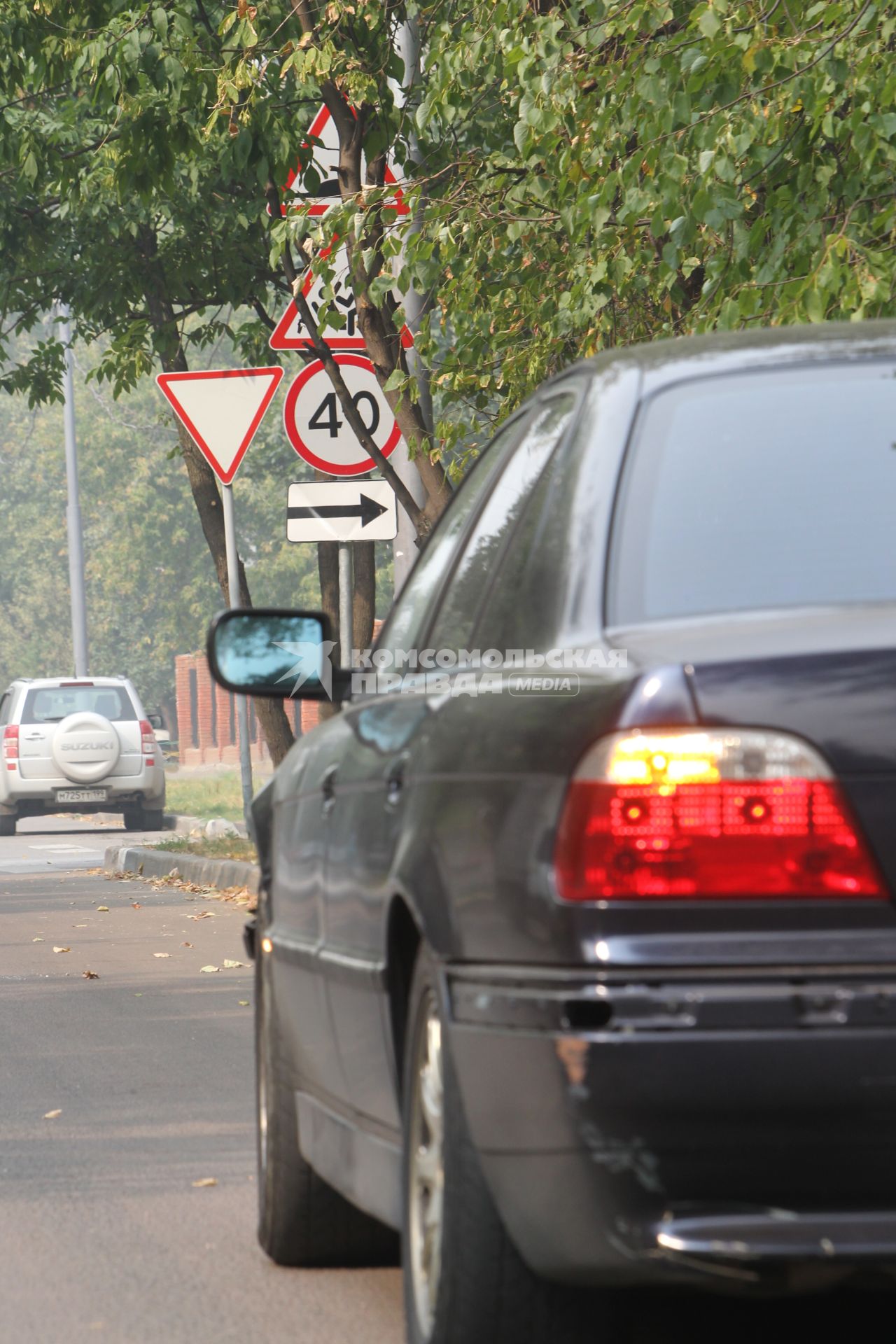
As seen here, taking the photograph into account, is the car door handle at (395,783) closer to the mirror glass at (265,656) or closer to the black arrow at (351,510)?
the mirror glass at (265,656)

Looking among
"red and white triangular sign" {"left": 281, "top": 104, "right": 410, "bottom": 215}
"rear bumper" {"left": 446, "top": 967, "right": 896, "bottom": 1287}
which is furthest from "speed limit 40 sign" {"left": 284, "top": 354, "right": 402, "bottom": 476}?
"rear bumper" {"left": 446, "top": 967, "right": 896, "bottom": 1287}

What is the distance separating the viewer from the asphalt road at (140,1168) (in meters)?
4.60

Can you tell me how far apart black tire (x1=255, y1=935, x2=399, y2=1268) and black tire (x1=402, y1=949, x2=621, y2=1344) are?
1.67m

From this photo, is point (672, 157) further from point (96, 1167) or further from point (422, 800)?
point (422, 800)

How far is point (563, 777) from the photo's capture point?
290 centimetres

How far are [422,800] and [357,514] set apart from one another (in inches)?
371

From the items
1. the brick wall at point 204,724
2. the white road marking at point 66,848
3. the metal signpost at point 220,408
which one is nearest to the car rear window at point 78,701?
the white road marking at point 66,848

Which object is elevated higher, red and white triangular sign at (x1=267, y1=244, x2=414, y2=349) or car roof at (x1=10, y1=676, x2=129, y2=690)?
red and white triangular sign at (x1=267, y1=244, x2=414, y2=349)

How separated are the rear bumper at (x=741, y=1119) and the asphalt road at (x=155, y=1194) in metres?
0.44

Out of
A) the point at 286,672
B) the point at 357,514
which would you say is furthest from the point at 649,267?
the point at 286,672

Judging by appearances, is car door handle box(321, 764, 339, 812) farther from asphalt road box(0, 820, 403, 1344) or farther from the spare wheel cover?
the spare wheel cover

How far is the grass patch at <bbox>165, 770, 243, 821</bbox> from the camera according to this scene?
31906 mm

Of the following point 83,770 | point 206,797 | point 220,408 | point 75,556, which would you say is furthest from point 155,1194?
point 75,556

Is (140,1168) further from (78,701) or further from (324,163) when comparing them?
(78,701)
